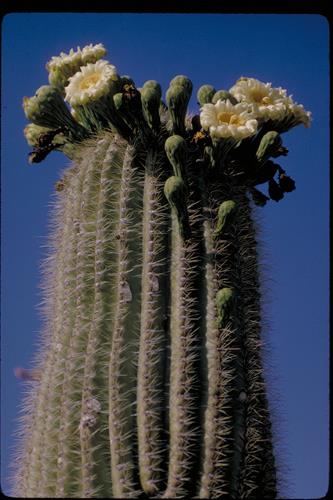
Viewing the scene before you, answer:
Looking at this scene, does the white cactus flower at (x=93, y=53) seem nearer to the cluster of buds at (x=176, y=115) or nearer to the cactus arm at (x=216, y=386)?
the cluster of buds at (x=176, y=115)

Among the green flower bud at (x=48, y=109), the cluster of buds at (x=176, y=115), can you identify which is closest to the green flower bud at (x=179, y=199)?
the cluster of buds at (x=176, y=115)

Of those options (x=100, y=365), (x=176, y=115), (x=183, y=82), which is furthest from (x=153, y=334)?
(x=183, y=82)

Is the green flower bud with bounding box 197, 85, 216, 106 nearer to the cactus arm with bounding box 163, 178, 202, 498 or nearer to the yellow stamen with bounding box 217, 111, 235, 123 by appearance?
the yellow stamen with bounding box 217, 111, 235, 123

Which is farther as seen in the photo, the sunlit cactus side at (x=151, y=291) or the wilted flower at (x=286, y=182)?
the wilted flower at (x=286, y=182)

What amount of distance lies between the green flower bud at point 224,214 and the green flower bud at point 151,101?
65 cm

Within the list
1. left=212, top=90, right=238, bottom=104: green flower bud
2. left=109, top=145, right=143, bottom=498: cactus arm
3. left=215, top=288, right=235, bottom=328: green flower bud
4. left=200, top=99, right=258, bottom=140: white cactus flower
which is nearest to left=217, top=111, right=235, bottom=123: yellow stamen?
left=200, top=99, right=258, bottom=140: white cactus flower

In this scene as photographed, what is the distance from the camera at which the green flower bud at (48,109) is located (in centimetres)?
480

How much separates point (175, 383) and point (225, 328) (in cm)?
40

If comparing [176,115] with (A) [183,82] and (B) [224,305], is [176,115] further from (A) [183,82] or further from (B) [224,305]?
(B) [224,305]

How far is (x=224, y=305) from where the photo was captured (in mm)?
4176

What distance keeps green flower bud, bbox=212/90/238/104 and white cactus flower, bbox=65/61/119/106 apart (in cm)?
59

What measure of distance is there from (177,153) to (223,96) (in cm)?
59

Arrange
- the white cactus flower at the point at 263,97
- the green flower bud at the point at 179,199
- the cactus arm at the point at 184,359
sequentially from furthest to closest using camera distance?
the white cactus flower at the point at 263,97
the green flower bud at the point at 179,199
the cactus arm at the point at 184,359

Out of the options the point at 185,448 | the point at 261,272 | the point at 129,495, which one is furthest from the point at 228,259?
the point at 129,495
